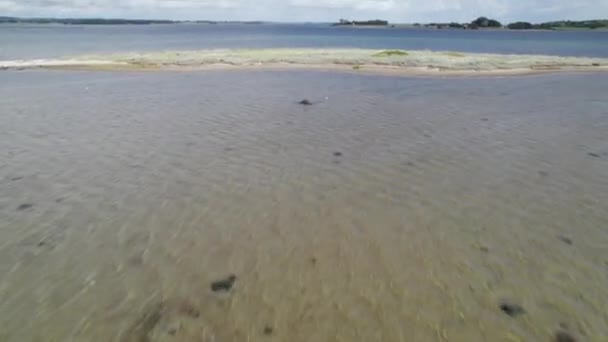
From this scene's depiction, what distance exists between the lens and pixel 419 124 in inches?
594

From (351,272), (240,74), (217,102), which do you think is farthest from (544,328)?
(240,74)

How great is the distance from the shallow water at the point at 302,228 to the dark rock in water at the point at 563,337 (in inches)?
2.8

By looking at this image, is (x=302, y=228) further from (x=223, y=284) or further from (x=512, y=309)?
(x=512, y=309)

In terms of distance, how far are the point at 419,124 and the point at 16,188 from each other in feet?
42.8

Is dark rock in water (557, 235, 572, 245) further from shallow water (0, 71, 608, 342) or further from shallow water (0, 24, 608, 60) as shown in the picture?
shallow water (0, 24, 608, 60)

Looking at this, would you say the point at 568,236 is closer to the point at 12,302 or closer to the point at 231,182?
the point at 231,182

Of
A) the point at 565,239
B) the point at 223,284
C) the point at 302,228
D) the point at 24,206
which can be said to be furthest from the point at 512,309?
the point at 24,206

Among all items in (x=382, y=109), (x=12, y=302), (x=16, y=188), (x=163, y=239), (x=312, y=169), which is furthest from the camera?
(x=382, y=109)

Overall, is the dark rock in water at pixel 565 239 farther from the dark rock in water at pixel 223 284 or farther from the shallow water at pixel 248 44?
the shallow water at pixel 248 44

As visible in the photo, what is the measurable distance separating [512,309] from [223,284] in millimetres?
4127

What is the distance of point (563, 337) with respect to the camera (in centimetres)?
482

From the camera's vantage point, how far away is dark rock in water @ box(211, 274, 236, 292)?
18.7 feet

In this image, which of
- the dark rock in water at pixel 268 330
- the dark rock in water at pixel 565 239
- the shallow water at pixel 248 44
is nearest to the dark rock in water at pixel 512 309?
the dark rock in water at pixel 565 239

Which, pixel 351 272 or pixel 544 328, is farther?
pixel 351 272
